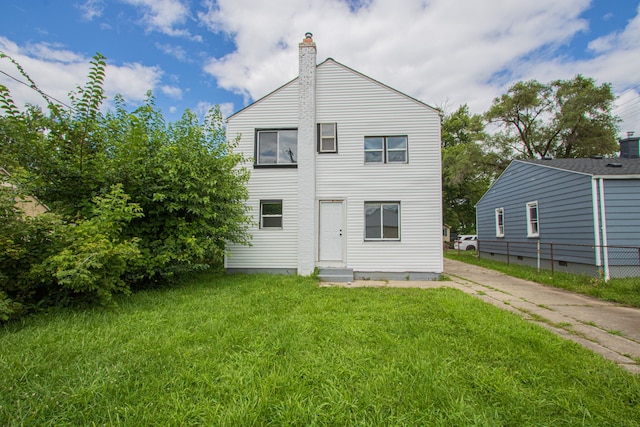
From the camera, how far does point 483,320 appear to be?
3965 mm

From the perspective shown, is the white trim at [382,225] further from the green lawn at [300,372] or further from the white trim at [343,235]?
the green lawn at [300,372]

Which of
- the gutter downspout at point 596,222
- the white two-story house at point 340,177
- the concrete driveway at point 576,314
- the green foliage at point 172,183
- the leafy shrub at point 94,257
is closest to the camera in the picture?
the concrete driveway at point 576,314

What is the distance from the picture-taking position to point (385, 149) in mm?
8609

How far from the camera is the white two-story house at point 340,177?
829 centimetres

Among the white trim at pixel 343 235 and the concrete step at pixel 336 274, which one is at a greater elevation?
the white trim at pixel 343 235

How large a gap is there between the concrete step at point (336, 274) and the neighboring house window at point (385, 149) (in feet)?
12.2

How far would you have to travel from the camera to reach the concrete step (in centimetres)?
784

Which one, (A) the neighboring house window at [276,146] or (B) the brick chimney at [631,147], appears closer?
(A) the neighboring house window at [276,146]

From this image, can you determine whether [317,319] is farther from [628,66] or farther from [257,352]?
[628,66]

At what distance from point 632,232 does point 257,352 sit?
1121 cm

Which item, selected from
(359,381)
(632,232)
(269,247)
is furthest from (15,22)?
(632,232)

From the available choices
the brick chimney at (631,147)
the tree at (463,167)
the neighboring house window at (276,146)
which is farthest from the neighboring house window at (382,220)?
the tree at (463,167)

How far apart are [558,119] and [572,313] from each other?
2189 centimetres

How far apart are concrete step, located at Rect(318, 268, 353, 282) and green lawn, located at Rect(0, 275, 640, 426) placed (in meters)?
3.61
